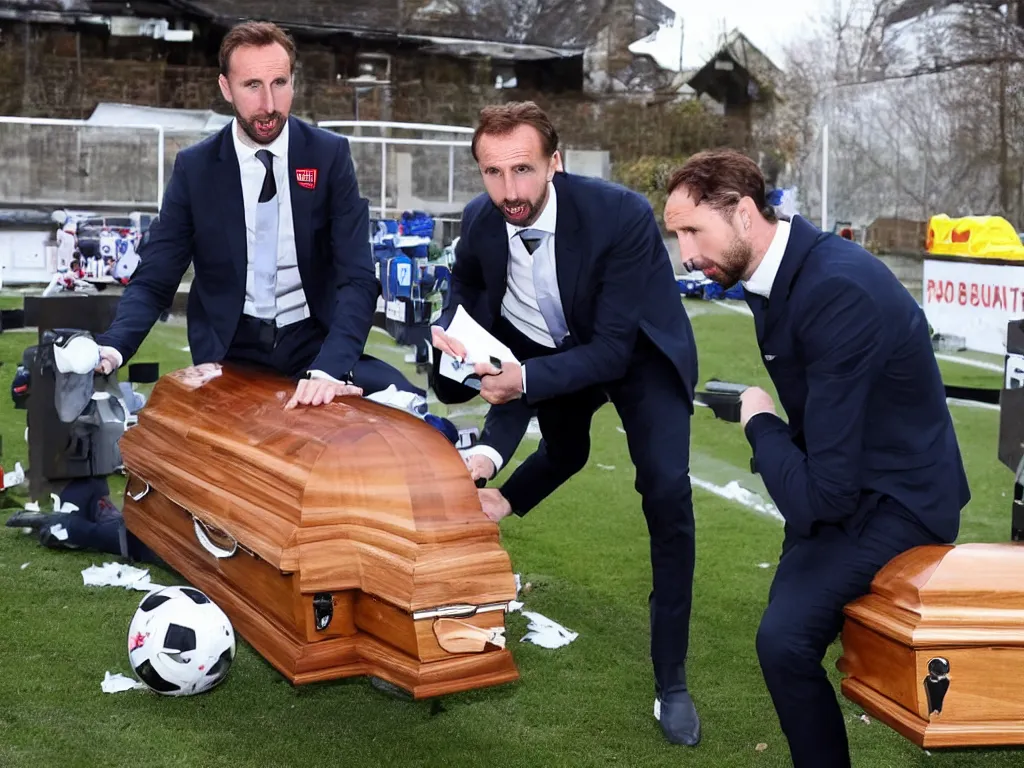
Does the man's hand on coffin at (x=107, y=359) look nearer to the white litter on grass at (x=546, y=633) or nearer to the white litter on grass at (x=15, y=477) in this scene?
the white litter on grass at (x=546, y=633)

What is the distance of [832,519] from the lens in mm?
2797

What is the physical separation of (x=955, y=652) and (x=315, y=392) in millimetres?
2008

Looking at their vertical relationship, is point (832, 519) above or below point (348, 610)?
above

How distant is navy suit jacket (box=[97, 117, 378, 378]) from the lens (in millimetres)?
4141

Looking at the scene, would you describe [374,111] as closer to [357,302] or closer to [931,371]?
[357,302]

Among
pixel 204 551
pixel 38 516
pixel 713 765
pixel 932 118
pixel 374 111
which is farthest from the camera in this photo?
pixel 374 111

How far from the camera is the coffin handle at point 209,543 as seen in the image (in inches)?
141

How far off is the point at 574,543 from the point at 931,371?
3060 mm

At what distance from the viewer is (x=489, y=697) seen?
399 cm

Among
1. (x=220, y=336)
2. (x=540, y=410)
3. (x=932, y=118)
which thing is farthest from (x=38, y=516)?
(x=932, y=118)

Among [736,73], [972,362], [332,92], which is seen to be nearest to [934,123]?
[972,362]

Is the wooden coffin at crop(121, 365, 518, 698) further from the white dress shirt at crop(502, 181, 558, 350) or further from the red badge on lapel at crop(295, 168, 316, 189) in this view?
the red badge on lapel at crop(295, 168, 316, 189)

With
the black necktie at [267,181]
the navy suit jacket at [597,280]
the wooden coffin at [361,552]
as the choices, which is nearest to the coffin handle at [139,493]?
the wooden coffin at [361,552]

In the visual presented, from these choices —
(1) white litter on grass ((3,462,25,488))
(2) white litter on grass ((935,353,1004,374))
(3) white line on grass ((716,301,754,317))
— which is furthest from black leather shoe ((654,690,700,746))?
(3) white line on grass ((716,301,754,317))
